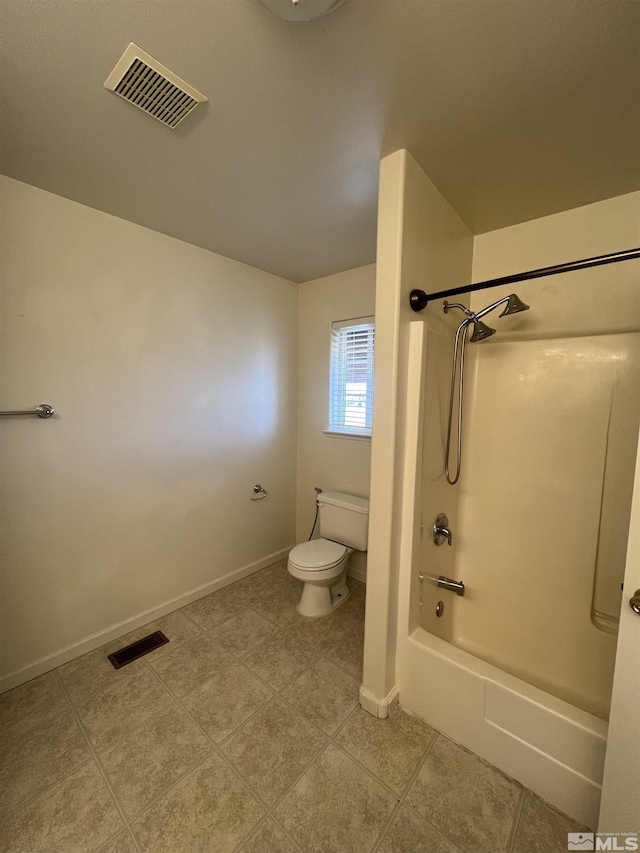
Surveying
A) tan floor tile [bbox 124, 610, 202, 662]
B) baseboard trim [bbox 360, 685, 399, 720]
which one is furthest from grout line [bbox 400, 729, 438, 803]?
tan floor tile [bbox 124, 610, 202, 662]

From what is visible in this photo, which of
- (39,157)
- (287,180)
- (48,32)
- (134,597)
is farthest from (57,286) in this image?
(134,597)

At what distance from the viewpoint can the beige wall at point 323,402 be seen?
2.48 m

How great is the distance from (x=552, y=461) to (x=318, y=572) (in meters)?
1.45

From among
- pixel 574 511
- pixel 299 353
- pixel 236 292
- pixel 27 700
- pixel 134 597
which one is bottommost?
pixel 27 700

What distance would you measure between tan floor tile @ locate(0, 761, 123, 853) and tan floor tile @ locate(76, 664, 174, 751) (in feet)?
0.49

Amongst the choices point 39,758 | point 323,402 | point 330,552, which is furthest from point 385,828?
point 323,402

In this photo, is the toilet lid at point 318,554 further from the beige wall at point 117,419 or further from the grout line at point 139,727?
the grout line at point 139,727

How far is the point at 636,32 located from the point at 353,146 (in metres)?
0.81

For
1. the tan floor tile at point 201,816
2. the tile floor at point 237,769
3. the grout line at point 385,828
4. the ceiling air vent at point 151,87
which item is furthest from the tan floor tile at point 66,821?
the ceiling air vent at point 151,87

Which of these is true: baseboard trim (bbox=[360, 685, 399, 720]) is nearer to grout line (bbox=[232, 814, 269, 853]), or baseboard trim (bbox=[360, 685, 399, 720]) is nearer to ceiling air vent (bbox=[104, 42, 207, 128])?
grout line (bbox=[232, 814, 269, 853])

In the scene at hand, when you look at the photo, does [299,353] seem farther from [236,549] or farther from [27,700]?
[27,700]

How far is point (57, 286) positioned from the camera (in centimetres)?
162

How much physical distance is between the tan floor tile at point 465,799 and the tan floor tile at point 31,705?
1.57 m

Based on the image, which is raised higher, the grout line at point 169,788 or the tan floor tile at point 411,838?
the tan floor tile at point 411,838
